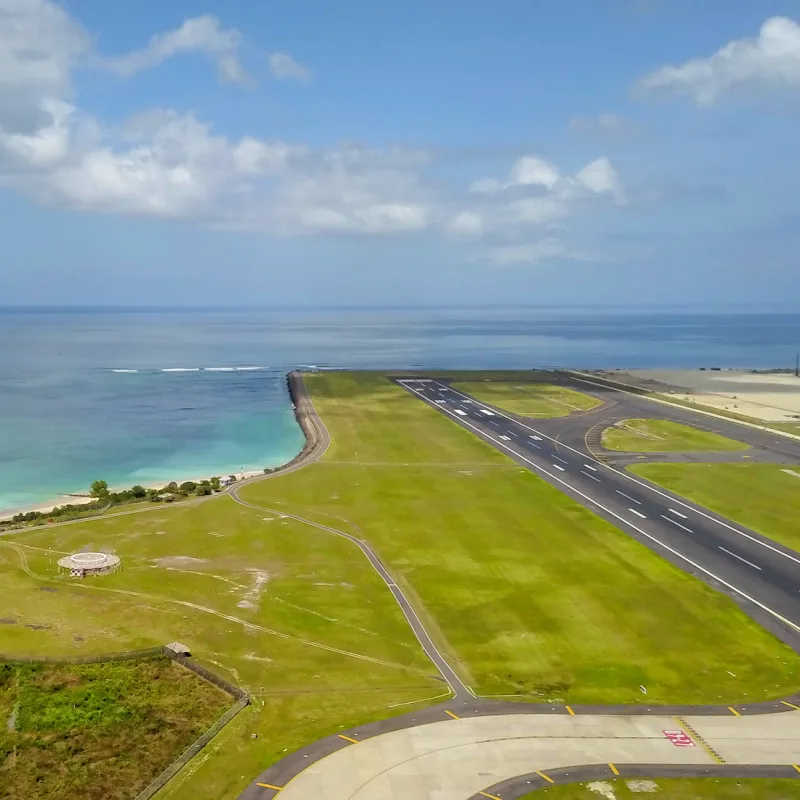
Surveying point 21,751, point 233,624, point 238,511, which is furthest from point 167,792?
point 238,511

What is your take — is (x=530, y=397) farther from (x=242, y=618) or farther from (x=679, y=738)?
→ (x=679, y=738)

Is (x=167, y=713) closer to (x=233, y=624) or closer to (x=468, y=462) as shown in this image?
(x=233, y=624)

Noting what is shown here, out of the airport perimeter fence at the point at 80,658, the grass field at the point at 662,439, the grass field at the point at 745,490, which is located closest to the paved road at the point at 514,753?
the airport perimeter fence at the point at 80,658

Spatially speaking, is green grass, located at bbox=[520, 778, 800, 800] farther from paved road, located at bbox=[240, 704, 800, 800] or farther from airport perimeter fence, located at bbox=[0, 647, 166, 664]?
airport perimeter fence, located at bbox=[0, 647, 166, 664]

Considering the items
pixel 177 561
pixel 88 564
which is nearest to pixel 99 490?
pixel 177 561

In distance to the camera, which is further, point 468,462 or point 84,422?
point 84,422

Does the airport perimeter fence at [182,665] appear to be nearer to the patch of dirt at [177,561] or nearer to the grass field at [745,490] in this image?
the patch of dirt at [177,561]

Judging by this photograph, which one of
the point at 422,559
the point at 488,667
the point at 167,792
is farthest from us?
the point at 422,559
